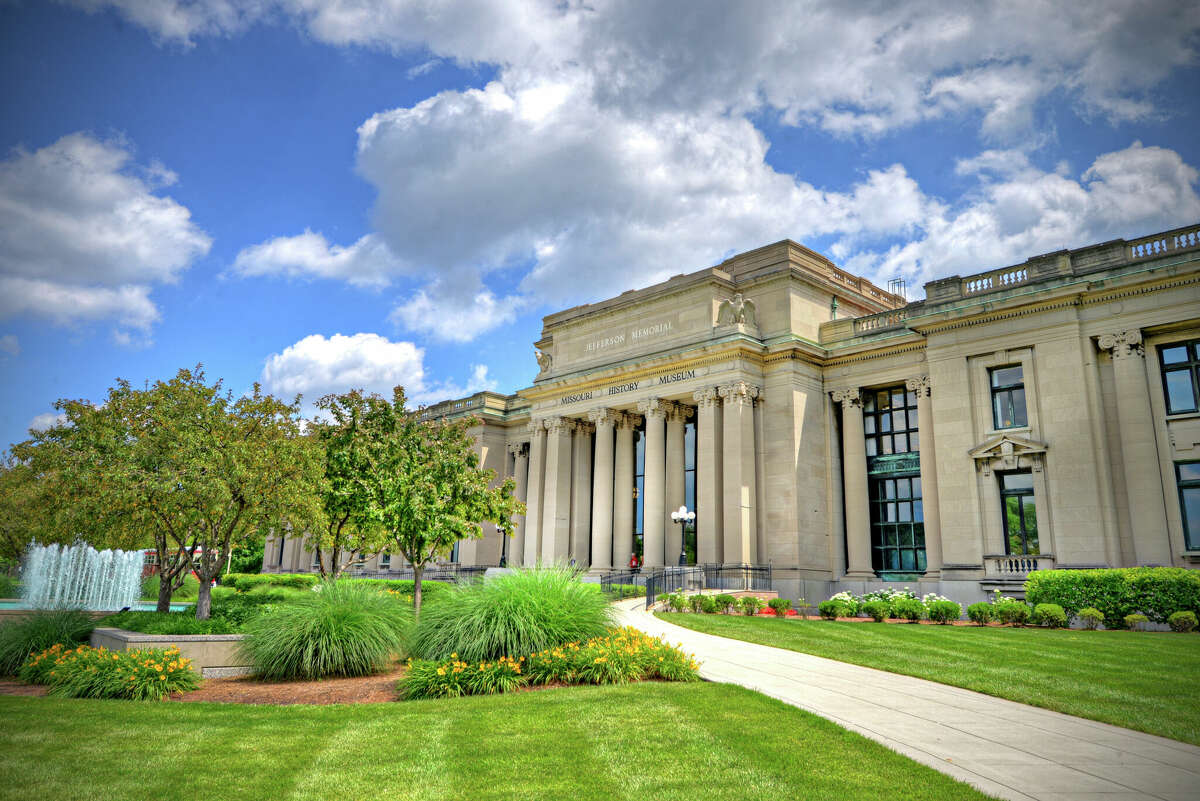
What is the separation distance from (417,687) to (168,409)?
1409 centimetres

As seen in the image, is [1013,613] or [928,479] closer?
[1013,613]

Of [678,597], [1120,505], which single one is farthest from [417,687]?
[1120,505]

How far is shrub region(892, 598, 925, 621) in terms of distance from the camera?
25.4 m

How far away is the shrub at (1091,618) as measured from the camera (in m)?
21.8

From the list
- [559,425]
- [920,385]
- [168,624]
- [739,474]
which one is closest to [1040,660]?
[168,624]

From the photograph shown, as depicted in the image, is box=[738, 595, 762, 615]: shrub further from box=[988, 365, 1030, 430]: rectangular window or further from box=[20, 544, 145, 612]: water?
box=[20, 544, 145, 612]: water

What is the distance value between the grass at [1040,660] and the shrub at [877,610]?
10.6 ft

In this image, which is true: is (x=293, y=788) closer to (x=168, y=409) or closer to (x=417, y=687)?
(x=417, y=687)

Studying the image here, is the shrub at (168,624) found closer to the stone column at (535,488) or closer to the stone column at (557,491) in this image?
the stone column at (557,491)

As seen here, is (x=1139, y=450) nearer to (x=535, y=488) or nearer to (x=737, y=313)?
(x=737, y=313)

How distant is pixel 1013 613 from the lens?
23.0m

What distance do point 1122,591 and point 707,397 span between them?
1871cm

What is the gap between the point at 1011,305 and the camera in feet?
97.3

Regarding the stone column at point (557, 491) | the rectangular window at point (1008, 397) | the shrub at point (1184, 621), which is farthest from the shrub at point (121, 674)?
the rectangular window at point (1008, 397)
